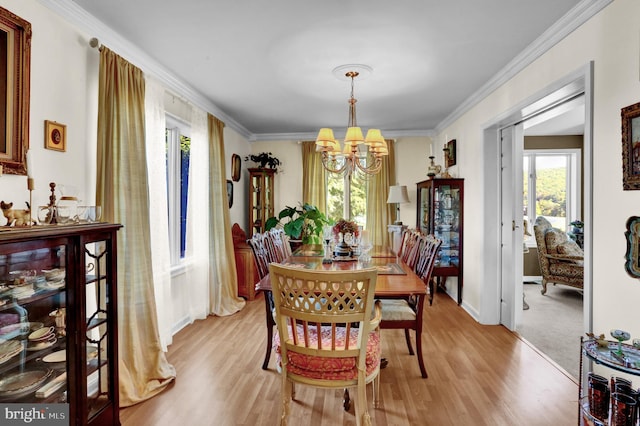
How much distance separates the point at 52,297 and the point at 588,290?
3075mm

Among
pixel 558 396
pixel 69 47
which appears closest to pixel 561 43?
pixel 558 396

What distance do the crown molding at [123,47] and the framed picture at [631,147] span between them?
3.31m

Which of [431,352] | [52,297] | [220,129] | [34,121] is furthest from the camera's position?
[220,129]

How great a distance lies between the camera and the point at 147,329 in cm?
260

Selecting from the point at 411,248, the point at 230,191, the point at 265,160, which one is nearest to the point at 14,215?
the point at 411,248

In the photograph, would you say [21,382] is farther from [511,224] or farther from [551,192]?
[551,192]

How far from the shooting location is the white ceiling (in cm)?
222

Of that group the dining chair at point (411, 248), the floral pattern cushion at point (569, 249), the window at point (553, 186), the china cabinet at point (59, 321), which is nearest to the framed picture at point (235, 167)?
the dining chair at point (411, 248)

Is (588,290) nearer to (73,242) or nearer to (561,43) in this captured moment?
(561,43)

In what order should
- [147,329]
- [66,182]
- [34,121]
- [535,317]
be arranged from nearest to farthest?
[34,121], [66,182], [147,329], [535,317]

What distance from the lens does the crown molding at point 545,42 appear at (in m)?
2.15

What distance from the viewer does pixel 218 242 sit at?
423 cm

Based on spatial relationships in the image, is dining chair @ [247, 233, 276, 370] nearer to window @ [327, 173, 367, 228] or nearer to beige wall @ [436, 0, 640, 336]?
beige wall @ [436, 0, 640, 336]

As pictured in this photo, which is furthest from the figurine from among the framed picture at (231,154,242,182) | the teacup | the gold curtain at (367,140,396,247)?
the gold curtain at (367,140,396,247)
